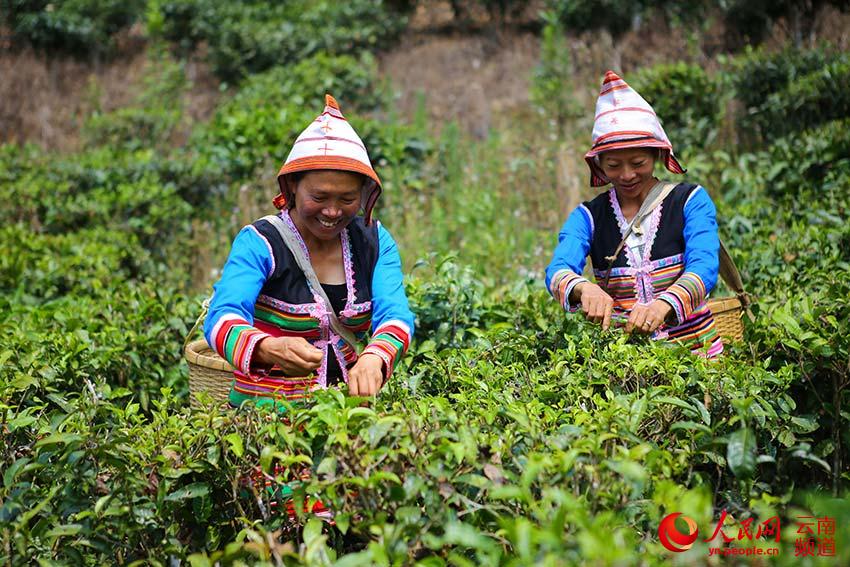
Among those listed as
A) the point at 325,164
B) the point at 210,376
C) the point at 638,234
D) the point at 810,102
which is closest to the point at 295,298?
the point at 325,164

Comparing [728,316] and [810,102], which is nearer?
[728,316]

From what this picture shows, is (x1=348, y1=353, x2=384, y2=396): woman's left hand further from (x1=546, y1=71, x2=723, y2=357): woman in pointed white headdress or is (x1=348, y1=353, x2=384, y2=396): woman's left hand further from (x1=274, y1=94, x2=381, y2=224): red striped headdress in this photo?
(x1=546, y1=71, x2=723, y2=357): woman in pointed white headdress

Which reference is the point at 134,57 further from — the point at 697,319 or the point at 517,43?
the point at 697,319

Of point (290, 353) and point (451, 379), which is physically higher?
point (290, 353)

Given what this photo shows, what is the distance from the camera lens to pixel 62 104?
12.5m

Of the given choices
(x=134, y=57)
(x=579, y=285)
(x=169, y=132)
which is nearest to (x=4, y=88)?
(x=134, y=57)

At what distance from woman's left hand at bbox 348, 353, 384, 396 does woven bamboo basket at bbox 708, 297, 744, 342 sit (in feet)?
5.36

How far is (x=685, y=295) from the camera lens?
9.11 feet

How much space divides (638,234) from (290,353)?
146 centimetres

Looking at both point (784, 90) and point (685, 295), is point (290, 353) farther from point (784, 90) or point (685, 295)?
point (784, 90)

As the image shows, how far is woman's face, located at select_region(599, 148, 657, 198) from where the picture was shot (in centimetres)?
296

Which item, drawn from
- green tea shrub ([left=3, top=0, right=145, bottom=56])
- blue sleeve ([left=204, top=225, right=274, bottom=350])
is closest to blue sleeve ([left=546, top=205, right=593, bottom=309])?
blue sleeve ([left=204, top=225, right=274, bottom=350])

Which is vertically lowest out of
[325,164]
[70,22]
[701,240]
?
[701,240]

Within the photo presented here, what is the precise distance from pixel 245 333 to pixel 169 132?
8.31 meters
